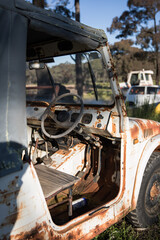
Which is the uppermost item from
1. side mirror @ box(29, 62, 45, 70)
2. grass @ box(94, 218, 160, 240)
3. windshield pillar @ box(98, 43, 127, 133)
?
side mirror @ box(29, 62, 45, 70)

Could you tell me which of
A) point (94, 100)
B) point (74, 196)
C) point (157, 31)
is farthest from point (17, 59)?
point (157, 31)

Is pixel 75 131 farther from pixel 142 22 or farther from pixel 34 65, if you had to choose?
pixel 142 22

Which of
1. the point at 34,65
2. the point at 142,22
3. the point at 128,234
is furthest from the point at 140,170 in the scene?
the point at 142,22

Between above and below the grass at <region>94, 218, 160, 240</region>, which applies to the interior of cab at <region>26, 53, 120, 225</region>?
above

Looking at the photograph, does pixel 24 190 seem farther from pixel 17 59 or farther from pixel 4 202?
pixel 17 59

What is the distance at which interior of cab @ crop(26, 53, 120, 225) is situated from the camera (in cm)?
243

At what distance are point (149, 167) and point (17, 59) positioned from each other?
1999 mm

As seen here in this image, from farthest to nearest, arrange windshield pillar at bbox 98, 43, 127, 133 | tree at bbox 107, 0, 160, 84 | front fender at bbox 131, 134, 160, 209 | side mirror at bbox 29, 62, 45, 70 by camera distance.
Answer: tree at bbox 107, 0, 160, 84 < side mirror at bbox 29, 62, 45, 70 < front fender at bbox 131, 134, 160, 209 < windshield pillar at bbox 98, 43, 127, 133

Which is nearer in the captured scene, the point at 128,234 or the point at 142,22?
the point at 128,234

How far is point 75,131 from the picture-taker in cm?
257

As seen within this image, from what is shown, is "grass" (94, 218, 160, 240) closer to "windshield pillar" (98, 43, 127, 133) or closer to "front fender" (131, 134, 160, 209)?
"front fender" (131, 134, 160, 209)

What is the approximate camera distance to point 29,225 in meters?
1.52

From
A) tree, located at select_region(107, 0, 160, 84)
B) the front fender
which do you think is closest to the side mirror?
the front fender

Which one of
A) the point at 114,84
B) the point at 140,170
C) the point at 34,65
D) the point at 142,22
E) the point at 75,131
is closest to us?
the point at 114,84
